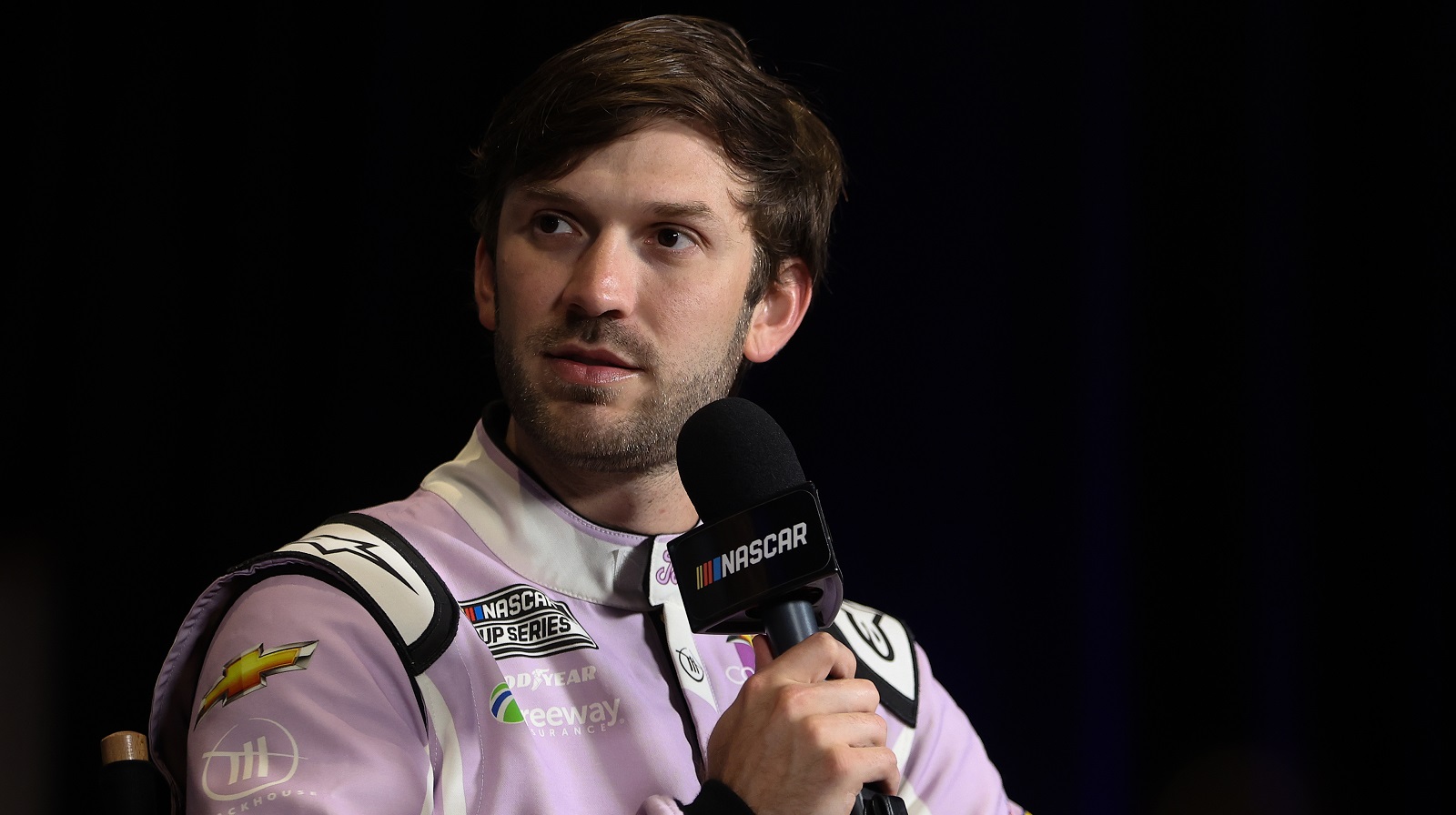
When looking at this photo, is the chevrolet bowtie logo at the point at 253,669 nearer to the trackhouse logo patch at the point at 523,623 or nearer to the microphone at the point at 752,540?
the trackhouse logo patch at the point at 523,623

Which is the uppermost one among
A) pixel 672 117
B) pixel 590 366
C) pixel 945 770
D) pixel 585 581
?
pixel 672 117

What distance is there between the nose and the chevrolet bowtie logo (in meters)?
0.39

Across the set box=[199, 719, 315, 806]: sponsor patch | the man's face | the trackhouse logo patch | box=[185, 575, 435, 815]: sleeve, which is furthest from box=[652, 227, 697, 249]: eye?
box=[199, 719, 315, 806]: sponsor patch

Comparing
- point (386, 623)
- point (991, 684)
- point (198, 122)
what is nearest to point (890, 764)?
point (386, 623)

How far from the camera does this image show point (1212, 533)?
6.04 ft

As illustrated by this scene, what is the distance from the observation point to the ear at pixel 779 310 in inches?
58.9

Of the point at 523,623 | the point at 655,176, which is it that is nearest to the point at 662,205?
the point at 655,176

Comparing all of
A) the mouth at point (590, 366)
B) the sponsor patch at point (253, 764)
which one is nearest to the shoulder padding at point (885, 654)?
the mouth at point (590, 366)

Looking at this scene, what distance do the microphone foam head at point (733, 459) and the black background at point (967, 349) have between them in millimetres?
784

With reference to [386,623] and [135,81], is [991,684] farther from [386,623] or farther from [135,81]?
[135,81]

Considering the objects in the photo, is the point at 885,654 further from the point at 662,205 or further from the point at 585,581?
the point at 662,205

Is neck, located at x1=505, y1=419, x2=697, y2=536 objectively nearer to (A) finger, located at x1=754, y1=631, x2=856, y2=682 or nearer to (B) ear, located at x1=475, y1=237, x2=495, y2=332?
(B) ear, located at x1=475, y1=237, x2=495, y2=332

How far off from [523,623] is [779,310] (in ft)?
1.71

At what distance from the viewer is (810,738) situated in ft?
3.01
